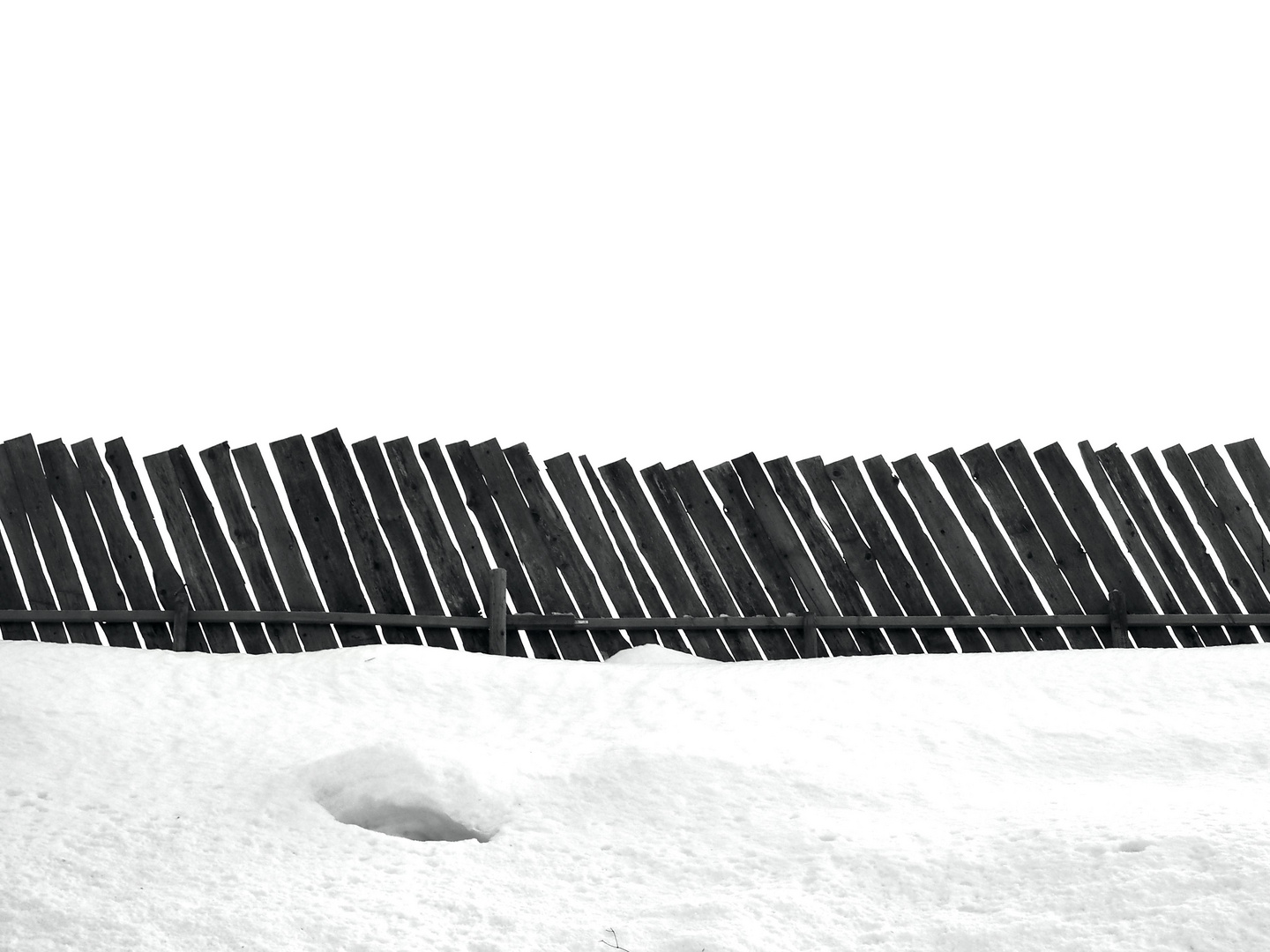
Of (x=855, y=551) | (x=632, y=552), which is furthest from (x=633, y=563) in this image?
(x=855, y=551)

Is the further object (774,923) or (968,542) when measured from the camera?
(968,542)

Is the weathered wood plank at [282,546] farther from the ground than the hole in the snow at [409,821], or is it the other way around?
the weathered wood plank at [282,546]

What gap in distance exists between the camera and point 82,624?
5.37 m

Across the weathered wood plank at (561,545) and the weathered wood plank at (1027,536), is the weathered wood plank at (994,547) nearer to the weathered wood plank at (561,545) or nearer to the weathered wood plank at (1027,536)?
the weathered wood plank at (1027,536)

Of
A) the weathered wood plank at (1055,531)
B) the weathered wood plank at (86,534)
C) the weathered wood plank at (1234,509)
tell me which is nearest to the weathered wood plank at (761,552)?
the weathered wood plank at (1055,531)

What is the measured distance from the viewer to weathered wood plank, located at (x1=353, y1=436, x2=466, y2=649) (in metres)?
5.46

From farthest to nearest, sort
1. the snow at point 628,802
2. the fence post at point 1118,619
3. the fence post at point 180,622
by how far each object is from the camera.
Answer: the fence post at point 1118,619
the fence post at point 180,622
the snow at point 628,802

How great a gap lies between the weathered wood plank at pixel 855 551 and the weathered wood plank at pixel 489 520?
152 cm

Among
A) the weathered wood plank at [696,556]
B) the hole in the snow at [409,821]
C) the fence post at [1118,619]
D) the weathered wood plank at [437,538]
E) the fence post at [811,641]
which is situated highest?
the weathered wood plank at [437,538]

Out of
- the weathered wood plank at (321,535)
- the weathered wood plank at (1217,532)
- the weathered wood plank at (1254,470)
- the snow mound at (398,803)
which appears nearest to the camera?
the snow mound at (398,803)

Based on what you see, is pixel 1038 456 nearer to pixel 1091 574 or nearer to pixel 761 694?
pixel 1091 574

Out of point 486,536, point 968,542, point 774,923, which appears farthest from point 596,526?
point 774,923

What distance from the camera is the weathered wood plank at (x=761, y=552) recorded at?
18.5 ft

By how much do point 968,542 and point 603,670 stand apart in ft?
6.79
